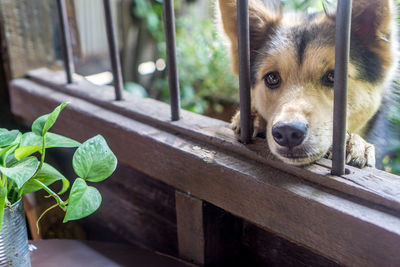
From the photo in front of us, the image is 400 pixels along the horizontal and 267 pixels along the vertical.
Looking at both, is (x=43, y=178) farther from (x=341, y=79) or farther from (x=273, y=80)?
(x=273, y=80)

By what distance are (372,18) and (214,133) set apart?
2.40 feet

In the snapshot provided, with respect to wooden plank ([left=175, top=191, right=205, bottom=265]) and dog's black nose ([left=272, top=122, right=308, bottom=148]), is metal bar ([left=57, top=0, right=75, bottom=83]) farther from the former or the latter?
dog's black nose ([left=272, top=122, right=308, bottom=148])

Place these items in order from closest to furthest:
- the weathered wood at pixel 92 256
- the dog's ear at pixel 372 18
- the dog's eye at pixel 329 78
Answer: the weathered wood at pixel 92 256, the dog's ear at pixel 372 18, the dog's eye at pixel 329 78

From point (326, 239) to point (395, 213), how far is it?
0.65ft

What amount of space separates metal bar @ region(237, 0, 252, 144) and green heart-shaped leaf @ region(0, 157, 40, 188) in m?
0.68

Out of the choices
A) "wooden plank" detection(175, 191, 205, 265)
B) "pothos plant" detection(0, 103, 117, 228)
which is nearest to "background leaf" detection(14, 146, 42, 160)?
"pothos plant" detection(0, 103, 117, 228)

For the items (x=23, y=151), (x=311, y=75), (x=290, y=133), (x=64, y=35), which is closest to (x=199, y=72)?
(x=64, y=35)

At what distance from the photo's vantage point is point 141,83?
4.88 metres

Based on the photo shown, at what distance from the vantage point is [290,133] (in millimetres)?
1439

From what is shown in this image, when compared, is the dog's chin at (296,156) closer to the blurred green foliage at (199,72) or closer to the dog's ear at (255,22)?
the dog's ear at (255,22)

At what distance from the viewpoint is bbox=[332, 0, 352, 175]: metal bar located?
117 cm

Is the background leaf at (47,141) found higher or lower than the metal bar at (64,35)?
lower

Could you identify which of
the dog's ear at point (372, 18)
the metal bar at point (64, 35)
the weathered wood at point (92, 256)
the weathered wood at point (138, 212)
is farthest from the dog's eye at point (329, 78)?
the metal bar at point (64, 35)

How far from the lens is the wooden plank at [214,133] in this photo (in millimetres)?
1185
